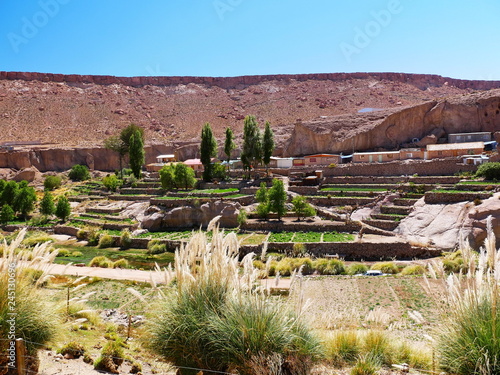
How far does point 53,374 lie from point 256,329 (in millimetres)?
2900

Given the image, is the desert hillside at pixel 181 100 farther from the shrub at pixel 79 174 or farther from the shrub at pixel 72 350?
the shrub at pixel 72 350

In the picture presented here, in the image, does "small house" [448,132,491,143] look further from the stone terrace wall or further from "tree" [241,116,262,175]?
the stone terrace wall

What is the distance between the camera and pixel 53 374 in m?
5.30

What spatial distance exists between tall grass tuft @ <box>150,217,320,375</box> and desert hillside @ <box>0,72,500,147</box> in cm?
5059

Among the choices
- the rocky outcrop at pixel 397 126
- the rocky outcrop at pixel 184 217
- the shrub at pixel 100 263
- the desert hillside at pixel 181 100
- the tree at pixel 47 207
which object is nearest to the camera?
the shrub at pixel 100 263

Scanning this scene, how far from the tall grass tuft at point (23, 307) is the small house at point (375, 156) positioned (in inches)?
1553

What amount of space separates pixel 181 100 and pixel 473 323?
281ft

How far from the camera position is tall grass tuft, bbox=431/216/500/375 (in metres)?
4.11

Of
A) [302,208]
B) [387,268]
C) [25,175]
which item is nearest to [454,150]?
[302,208]

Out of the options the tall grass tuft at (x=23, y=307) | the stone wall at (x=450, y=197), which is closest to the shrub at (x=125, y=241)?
the stone wall at (x=450, y=197)

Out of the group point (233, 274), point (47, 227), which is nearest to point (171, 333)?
point (233, 274)

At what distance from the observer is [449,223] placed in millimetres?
24000

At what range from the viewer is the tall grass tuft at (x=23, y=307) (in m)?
4.73

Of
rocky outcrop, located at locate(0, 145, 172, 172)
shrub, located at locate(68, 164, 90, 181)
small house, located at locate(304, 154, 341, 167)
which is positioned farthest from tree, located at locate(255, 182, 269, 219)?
rocky outcrop, located at locate(0, 145, 172, 172)
